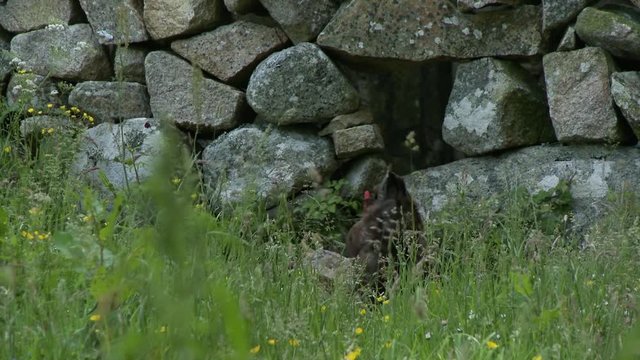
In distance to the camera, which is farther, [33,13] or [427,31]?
[33,13]

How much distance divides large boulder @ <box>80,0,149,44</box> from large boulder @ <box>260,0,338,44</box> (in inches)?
32.8

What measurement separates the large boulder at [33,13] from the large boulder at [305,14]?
1371 mm

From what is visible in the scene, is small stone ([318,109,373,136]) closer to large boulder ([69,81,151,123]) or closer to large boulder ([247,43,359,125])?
large boulder ([247,43,359,125])

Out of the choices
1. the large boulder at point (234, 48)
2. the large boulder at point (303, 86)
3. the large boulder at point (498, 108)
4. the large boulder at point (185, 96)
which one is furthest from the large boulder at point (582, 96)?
the large boulder at point (185, 96)

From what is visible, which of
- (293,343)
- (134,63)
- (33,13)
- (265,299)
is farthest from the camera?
(33,13)

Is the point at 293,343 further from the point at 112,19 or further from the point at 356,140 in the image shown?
the point at 112,19

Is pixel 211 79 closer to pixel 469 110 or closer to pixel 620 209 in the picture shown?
pixel 469 110

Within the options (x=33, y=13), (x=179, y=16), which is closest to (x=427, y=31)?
(x=179, y=16)

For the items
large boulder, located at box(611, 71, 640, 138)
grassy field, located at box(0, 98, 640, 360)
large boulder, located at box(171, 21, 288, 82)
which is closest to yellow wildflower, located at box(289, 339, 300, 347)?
grassy field, located at box(0, 98, 640, 360)

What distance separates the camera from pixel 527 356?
8.82ft

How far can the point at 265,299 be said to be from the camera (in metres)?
2.89

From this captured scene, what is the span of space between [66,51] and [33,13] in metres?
0.43

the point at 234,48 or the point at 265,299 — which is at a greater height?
the point at 234,48

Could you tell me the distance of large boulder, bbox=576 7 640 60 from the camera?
474 centimetres
